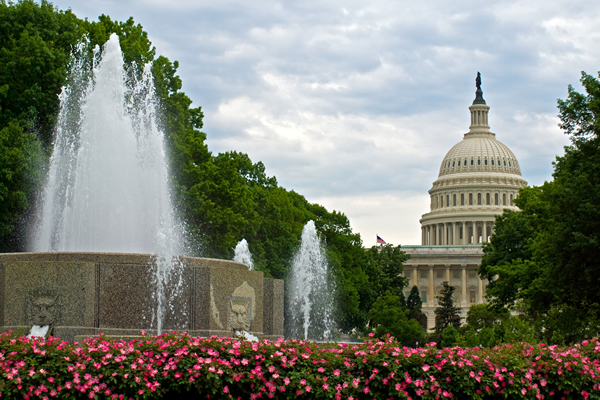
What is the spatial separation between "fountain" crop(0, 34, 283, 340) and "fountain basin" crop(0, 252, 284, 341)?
0.05 ft

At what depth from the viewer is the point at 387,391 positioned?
12344 millimetres

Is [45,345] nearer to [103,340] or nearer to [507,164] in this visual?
[103,340]

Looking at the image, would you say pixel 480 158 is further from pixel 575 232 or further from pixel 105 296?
pixel 105 296

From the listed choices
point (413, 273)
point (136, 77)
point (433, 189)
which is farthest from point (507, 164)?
point (136, 77)

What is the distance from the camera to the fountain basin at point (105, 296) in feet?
48.3

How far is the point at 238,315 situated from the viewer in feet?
55.0

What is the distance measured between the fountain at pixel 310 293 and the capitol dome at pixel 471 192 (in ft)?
340

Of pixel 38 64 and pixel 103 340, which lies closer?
pixel 103 340

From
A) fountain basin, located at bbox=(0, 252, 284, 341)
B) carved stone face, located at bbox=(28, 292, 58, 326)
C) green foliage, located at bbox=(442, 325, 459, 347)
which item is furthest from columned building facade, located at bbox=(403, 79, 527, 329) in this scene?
carved stone face, located at bbox=(28, 292, 58, 326)

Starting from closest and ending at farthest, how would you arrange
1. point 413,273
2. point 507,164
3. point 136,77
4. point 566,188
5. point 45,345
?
point 45,345
point 566,188
point 136,77
point 413,273
point 507,164

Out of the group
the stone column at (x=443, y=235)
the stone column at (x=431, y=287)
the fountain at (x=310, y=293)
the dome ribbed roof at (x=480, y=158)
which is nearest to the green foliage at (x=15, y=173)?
the fountain at (x=310, y=293)

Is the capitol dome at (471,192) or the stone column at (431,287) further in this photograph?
the capitol dome at (471,192)

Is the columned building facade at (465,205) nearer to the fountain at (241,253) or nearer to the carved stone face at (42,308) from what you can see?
the fountain at (241,253)

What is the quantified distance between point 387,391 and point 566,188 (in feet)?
62.7
